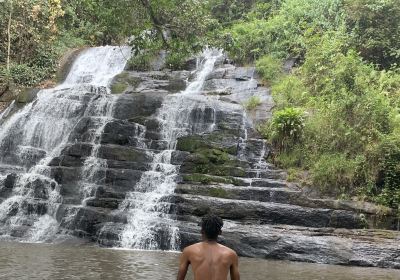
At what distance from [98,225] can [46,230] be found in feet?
5.33

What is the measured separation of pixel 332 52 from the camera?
837 inches

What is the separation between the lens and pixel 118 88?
2448 centimetres

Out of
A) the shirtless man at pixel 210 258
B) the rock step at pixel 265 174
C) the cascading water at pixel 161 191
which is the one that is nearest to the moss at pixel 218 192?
the cascading water at pixel 161 191

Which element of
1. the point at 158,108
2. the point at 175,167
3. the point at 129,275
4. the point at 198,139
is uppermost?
the point at 158,108

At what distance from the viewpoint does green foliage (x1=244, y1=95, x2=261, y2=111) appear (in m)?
20.9

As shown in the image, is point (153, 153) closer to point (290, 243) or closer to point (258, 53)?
point (290, 243)

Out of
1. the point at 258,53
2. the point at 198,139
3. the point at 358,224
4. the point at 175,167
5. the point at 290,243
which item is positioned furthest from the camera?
the point at 258,53

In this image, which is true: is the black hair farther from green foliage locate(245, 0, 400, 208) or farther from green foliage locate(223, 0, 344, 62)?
green foliage locate(223, 0, 344, 62)

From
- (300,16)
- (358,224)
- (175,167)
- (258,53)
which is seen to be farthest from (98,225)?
(300,16)

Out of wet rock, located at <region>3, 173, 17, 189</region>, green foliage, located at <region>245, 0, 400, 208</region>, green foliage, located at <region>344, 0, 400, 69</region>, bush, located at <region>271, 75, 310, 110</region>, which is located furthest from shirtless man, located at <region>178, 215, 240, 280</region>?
green foliage, located at <region>344, 0, 400, 69</region>

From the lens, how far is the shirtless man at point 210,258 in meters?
4.16

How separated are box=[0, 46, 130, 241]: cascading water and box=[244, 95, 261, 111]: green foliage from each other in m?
5.65

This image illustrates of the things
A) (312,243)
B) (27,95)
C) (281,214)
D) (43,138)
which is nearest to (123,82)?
(27,95)

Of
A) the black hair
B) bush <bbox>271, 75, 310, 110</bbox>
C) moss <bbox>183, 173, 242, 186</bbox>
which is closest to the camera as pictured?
the black hair
